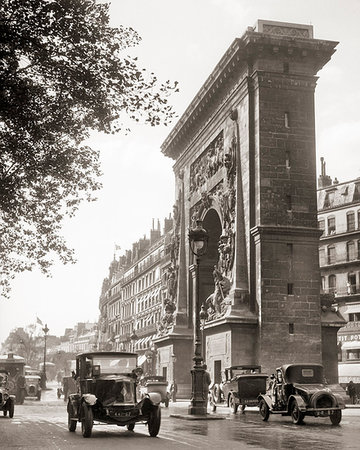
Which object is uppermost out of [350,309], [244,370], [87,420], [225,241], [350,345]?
[225,241]

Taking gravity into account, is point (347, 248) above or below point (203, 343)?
above

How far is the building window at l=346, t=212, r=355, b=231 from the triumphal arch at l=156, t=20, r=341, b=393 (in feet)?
89.6

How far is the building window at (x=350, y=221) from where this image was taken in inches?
2502

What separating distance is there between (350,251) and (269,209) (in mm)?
31437

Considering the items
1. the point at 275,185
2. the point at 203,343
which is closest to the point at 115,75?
the point at 275,185

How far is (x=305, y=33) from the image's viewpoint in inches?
1430

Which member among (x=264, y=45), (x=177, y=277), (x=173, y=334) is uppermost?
(x=264, y=45)

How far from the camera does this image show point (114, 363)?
18.1 m

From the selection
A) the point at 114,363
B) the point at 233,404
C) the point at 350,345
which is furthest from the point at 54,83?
the point at 350,345

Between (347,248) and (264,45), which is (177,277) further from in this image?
(347,248)

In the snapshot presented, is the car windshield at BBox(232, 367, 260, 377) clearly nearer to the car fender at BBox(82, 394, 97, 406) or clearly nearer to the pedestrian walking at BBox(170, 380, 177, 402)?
the pedestrian walking at BBox(170, 380, 177, 402)

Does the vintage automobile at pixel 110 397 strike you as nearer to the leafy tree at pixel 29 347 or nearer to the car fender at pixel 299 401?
the car fender at pixel 299 401

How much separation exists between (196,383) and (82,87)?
11.5 meters

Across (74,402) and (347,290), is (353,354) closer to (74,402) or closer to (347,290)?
(347,290)
